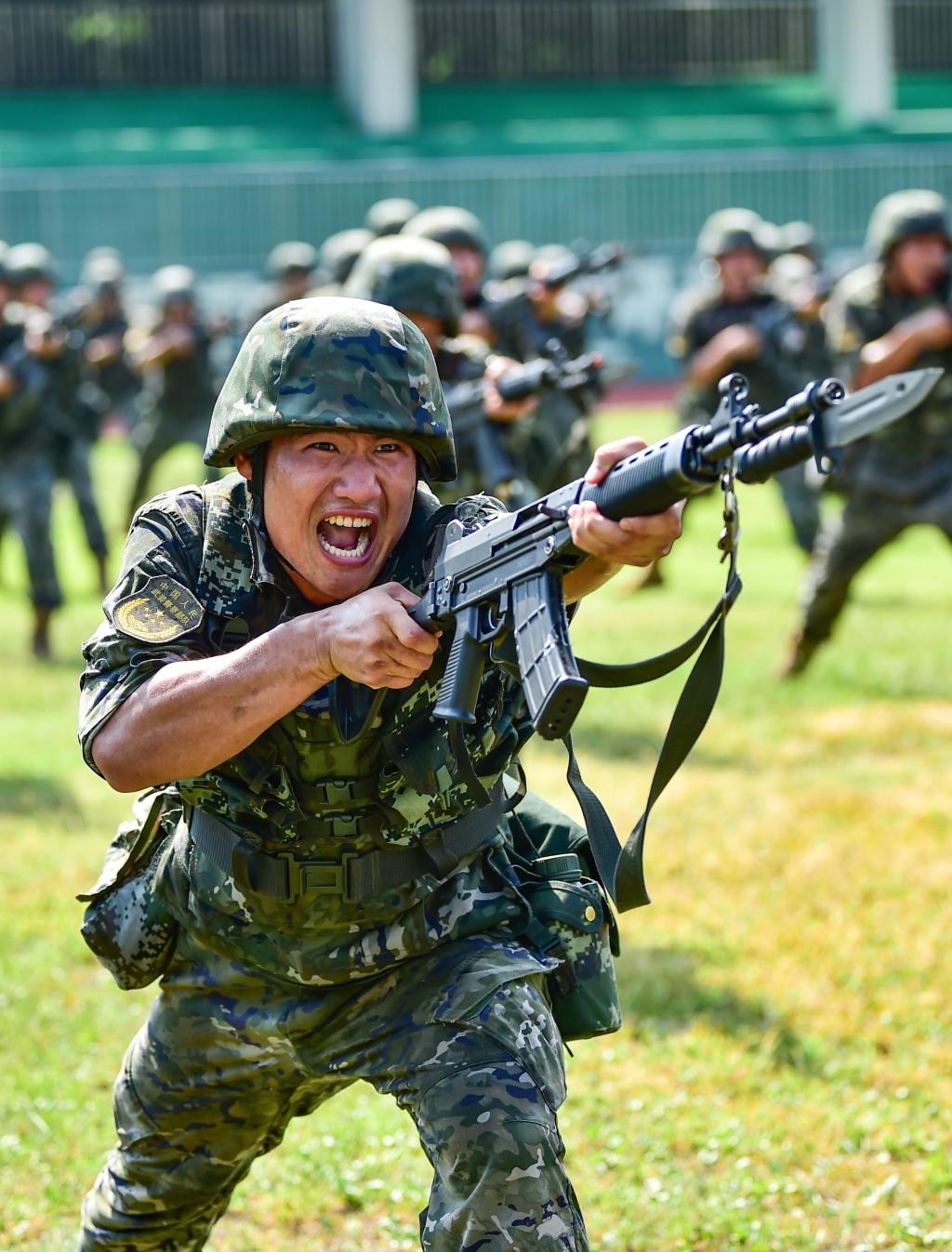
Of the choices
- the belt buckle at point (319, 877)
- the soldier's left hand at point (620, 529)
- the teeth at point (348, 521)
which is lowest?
the belt buckle at point (319, 877)

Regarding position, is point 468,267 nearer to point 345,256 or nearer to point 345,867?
point 345,256

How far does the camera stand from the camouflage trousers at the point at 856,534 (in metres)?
9.42

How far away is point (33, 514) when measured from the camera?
11594 mm

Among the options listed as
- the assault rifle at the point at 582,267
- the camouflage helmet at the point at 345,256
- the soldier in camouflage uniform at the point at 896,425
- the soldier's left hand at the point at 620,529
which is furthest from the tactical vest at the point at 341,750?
the camouflage helmet at the point at 345,256

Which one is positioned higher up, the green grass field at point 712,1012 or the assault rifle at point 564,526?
the assault rifle at point 564,526

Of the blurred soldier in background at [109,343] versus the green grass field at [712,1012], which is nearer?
the green grass field at [712,1012]

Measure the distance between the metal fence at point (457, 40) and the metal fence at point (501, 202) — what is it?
5.32 m

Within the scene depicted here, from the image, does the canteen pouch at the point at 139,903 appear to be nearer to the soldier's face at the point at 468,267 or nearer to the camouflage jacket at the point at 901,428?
the soldier's face at the point at 468,267

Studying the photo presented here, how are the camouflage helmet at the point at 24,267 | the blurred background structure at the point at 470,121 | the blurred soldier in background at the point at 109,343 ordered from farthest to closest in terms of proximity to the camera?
the blurred background structure at the point at 470,121, the blurred soldier in background at the point at 109,343, the camouflage helmet at the point at 24,267

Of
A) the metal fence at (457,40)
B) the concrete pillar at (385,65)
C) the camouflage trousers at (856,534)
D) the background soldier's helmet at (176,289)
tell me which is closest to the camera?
the camouflage trousers at (856,534)

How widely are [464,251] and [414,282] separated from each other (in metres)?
2.69

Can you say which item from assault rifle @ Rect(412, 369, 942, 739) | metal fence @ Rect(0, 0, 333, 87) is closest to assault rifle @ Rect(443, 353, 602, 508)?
assault rifle @ Rect(412, 369, 942, 739)

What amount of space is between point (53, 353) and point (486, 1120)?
958 cm

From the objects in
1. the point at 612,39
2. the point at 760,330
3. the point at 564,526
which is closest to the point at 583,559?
the point at 564,526
